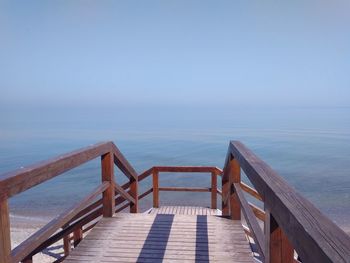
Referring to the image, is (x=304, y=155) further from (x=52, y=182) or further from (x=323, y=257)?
(x=323, y=257)

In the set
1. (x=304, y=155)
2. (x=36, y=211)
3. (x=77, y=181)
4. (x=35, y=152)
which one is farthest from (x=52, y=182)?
(x=304, y=155)

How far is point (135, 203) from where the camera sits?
5.51 metres

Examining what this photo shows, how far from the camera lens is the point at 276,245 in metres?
1.49

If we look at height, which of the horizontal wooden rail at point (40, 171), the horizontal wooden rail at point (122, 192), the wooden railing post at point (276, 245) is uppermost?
the horizontal wooden rail at point (40, 171)

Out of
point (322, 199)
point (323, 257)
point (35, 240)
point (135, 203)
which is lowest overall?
point (322, 199)

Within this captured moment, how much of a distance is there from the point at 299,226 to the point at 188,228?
3.00 m

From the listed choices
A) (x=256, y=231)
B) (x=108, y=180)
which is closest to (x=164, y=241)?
(x=108, y=180)

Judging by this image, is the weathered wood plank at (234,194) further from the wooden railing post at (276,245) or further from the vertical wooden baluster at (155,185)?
the vertical wooden baluster at (155,185)

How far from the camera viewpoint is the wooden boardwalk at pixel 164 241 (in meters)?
3.07

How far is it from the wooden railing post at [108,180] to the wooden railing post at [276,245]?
274cm

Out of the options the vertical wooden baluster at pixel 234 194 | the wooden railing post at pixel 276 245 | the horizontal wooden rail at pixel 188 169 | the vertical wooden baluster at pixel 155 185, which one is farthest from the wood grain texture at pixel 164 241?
the vertical wooden baluster at pixel 155 185

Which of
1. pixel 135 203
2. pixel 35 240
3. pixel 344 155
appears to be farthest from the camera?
pixel 344 155

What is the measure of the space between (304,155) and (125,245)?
114ft

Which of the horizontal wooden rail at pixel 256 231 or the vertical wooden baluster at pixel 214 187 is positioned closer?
the horizontal wooden rail at pixel 256 231
